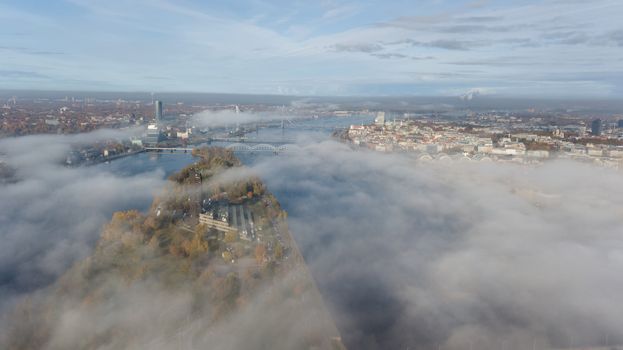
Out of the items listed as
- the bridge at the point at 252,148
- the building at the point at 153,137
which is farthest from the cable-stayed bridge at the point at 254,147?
the building at the point at 153,137

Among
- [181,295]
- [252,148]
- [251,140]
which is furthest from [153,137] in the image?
[181,295]

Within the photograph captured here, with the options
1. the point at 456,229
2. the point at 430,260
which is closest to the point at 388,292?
the point at 430,260

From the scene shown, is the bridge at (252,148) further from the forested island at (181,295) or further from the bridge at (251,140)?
the forested island at (181,295)

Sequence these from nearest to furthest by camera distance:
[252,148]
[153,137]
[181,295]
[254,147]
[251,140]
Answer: [181,295] < [252,148] < [254,147] < [153,137] < [251,140]

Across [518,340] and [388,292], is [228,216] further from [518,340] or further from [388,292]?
[518,340]

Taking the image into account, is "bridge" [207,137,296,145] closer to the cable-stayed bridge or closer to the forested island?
the cable-stayed bridge

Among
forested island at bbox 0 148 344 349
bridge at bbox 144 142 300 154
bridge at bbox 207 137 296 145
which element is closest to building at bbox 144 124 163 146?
bridge at bbox 144 142 300 154

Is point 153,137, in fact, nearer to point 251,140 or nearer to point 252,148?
point 251,140

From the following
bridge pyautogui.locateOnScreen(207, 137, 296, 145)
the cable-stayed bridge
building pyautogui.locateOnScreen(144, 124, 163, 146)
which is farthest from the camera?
bridge pyautogui.locateOnScreen(207, 137, 296, 145)
